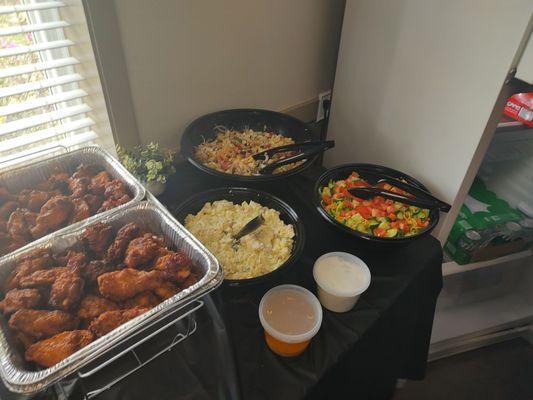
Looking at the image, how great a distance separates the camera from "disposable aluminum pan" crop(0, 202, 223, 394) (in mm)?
641

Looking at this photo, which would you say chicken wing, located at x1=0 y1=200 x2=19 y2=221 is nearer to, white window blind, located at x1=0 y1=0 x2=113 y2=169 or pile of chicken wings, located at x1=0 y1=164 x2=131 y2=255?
pile of chicken wings, located at x1=0 y1=164 x2=131 y2=255

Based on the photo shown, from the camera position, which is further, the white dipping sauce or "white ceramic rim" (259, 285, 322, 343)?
the white dipping sauce

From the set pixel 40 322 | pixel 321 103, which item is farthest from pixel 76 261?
pixel 321 103

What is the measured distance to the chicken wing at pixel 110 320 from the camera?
0.72 m

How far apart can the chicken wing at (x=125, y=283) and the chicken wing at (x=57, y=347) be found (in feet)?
0.30

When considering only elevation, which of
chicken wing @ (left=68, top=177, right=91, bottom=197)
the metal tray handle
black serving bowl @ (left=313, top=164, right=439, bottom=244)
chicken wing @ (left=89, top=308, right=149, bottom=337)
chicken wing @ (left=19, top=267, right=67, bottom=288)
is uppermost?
chicken wing @ (left=68, top=177, right=91, bottom=197)

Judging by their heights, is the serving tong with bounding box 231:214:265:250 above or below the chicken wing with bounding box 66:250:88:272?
below

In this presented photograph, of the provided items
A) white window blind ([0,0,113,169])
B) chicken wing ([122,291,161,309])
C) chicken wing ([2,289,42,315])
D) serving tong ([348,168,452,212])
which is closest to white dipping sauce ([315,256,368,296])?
serving tong ([348,168,452,212])

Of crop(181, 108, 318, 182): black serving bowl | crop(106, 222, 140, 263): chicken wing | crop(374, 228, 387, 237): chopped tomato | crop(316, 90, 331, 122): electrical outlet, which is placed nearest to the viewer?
crop(106, 222, 140, 263): chicken wing

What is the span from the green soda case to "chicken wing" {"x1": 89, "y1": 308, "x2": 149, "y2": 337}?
3.98 ft

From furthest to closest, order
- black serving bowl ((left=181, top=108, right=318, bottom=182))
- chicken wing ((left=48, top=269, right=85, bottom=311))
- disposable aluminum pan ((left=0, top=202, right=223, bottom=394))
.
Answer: black serving bowl ((left=181, top=108, right=318, bottom=182)) < chicken wing ((left=48, top=269, right=85, bottom=311)) < disposable aluminum pan ((left=0, top=202, right=223, bottom=394))

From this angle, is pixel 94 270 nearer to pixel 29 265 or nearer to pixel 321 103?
pixel 29 265

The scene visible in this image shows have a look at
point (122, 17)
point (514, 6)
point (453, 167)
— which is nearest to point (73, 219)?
point (122, 17)

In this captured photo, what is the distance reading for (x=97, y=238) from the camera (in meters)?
0.88
